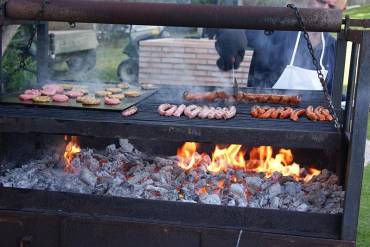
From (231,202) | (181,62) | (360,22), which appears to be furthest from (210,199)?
(181,62)

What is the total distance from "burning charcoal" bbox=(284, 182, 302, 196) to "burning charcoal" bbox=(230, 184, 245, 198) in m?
0.33

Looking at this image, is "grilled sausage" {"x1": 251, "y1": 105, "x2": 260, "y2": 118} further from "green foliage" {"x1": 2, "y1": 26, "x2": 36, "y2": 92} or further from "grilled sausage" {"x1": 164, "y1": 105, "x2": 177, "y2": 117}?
"green foliage" {"x1": 2, "y1": 26, "x2": 36, "y2": 92}

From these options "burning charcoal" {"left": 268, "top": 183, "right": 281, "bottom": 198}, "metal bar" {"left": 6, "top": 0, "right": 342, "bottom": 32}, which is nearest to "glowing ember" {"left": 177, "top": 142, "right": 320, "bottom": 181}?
"burning charcoal" {"left": 268, "top": 183, "right": 281, "bottom": 198}

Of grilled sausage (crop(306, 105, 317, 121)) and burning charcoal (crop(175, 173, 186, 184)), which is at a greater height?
grilled sausage (crop(306, 105, 317, 121))

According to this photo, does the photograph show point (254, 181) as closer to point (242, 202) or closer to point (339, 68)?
point (242, 202)

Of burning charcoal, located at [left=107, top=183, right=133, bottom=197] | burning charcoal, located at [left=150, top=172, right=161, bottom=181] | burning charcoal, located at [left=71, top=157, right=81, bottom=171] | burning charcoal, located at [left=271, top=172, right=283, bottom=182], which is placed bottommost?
burning charcoal, located at [left=107, top=183, right=133, bottom=197]

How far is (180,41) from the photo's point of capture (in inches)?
386

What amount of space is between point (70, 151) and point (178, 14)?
1720mm

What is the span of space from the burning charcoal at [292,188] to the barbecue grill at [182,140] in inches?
14.7

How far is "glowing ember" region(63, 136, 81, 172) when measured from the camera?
417 cm

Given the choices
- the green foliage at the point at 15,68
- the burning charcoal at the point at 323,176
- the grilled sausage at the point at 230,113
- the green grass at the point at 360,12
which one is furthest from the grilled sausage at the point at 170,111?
the green grass at the point at 360,12

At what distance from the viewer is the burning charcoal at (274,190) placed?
3.65m

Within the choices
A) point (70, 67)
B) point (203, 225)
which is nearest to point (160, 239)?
point (203, 225)

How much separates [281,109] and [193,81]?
5982 millimetres
